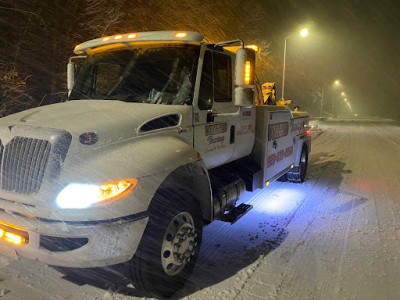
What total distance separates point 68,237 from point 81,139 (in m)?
0.83

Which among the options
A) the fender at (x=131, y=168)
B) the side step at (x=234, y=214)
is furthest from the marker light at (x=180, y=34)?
the side step at (x=234, y=214)

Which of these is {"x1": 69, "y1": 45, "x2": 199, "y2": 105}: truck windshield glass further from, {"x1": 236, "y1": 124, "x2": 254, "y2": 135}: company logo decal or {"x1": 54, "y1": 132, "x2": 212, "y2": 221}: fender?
{"x1": 236, "y1": 124, "x2": 254, "y2": 135}: company logo decal

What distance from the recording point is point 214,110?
13.1ft

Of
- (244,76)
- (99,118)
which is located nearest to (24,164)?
(99,118)

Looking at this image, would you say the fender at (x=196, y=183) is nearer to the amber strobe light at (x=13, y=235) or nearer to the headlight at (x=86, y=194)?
the headlight at (x=86, y=194)

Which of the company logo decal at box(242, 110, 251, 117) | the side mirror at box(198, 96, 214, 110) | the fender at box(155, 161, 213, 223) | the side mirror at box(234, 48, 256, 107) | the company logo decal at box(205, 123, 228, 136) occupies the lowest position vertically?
the fender at box(155, 161, 213, 223)

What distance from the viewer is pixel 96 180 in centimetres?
258

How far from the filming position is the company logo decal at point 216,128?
3.93 m

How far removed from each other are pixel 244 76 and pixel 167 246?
6.78 feet

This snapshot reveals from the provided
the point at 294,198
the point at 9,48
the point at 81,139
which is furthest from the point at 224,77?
the point at 9,48

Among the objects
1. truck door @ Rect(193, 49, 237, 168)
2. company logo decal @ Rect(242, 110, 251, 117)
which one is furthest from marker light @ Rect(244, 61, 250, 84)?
company logo decal @ Rect(242, 110, 251, 117)

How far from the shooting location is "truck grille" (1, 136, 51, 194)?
104 inches

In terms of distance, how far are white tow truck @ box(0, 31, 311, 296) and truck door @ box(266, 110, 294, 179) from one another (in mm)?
872

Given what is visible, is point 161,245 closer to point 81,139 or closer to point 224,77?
point 81,139
